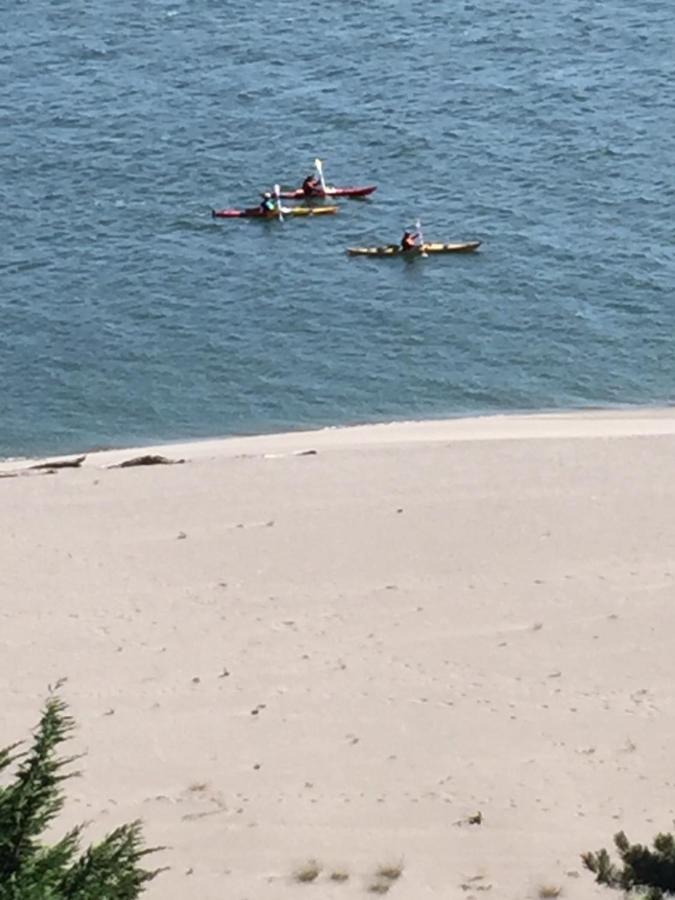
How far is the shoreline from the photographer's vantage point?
30812 millimetres

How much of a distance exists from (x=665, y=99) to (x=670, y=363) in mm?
15931

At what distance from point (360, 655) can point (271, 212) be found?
2429 cm

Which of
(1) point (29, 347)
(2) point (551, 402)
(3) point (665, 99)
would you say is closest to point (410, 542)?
(2) point (551, 402)

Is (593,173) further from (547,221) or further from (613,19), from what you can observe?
(613,19)

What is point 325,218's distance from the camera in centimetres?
4394

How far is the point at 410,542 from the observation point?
2419 centimetres

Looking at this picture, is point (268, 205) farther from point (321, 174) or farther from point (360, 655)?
point (360, 655)

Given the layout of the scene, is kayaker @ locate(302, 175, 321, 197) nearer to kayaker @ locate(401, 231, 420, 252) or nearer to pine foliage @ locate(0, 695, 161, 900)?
kayaker @ locate(401, 231, 420, 252)

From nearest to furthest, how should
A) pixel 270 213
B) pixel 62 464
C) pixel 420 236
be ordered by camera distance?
1. pixel 62 464
2. pixel 420 236
3. pixel 270 213

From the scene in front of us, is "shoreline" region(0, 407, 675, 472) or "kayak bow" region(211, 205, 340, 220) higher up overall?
"kayak bow" region(211, 205, 340, 220)

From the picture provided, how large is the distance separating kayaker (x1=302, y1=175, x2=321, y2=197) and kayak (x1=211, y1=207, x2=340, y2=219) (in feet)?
1.29

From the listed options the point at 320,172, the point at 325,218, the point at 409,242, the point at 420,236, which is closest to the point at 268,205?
the point at 325,218

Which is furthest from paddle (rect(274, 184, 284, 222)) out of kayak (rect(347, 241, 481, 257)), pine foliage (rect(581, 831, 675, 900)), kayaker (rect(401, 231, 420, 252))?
pine foliage (rect(581, 831, 675, 900))

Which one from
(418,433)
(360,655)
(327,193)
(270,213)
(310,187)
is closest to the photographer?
(360,655)
